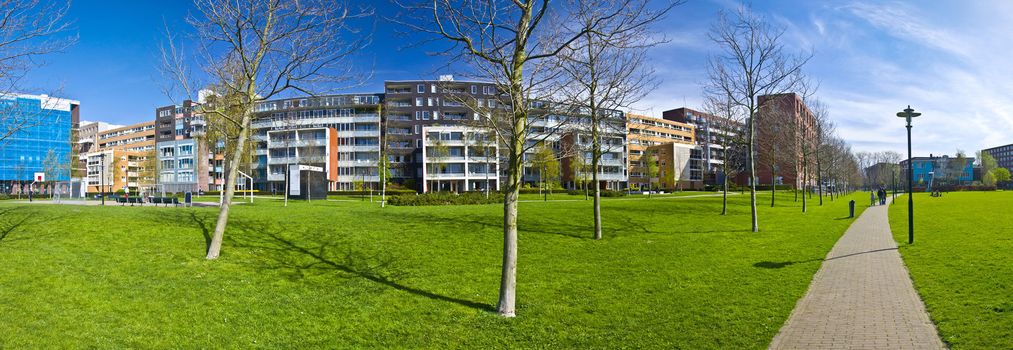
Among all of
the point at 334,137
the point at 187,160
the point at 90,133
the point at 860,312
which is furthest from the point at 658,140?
the point at 90,133

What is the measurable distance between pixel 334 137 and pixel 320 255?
256 ft

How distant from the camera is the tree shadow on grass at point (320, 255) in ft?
37.3

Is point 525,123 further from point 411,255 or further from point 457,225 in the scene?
point 457,225

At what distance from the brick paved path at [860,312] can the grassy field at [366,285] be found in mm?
418

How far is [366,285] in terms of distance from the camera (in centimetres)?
1088

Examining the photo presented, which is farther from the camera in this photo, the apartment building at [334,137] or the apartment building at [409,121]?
the apartment building at [409,121]

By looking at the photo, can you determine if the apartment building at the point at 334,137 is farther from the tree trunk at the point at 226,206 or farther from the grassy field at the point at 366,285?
the tree trunk at the point at 226,206

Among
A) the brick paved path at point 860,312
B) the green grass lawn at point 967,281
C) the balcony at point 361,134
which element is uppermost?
the balcony at point 361,134

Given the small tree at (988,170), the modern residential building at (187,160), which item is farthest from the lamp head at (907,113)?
the small tree at (988,170)

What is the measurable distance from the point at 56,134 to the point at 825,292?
114740mm

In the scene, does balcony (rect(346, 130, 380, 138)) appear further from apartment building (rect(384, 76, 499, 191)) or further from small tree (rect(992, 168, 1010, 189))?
small tree (rect(992, 168, 1010, 189))

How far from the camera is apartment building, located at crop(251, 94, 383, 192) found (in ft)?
276

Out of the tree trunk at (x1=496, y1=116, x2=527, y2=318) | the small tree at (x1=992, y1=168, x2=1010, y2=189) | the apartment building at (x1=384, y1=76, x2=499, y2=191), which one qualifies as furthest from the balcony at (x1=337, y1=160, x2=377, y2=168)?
the small tree at (x1=992, y1=168, x2=1010, y2=189)

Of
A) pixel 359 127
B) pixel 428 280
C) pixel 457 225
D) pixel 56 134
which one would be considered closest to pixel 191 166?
pixel 56 134
